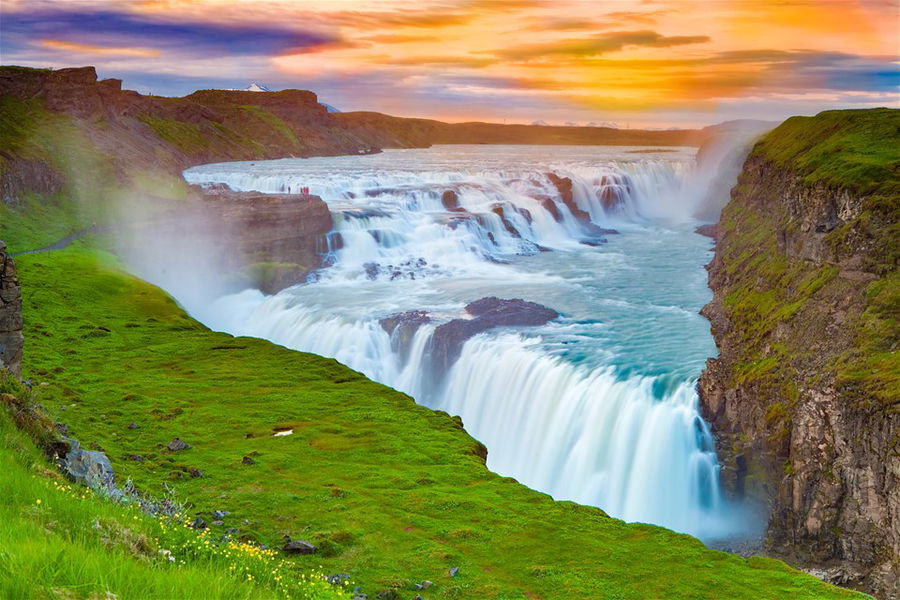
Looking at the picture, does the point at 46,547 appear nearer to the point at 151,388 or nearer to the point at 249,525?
the point at 249,525

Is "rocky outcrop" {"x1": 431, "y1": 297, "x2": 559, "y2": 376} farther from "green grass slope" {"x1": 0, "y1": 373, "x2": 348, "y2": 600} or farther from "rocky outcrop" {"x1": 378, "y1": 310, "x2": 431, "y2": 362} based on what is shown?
"green grass slope" {"x1": 0, "y1": 373, "x2": 348, "y2": 600}

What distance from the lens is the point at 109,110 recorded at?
460 feet

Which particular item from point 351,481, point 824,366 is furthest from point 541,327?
point 351,481

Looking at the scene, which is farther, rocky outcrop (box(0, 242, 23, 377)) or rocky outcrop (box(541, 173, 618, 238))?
rocky outcrop (box(541, 173, 618, 238))

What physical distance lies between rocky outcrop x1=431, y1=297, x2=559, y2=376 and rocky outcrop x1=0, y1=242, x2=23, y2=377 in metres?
26.9

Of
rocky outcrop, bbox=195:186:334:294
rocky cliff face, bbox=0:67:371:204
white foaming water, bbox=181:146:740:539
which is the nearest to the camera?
white foaming water, bbox=181:146:740:539

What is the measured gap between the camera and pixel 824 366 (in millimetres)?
32969

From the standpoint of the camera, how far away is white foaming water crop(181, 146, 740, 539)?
35.5m

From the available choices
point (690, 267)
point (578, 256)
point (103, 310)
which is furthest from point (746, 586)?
point (578, 256)

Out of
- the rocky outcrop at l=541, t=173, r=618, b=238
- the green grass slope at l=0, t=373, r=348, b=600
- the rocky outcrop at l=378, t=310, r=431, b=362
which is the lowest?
the rocky outcrop at l=378, t=310, r=431, b=362

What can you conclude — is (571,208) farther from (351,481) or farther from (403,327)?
(351,481)

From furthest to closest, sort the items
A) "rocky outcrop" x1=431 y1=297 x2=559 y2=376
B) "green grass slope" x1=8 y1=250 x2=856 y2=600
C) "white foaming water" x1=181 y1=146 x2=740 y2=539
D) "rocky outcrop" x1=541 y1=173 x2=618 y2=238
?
"rocky outcrop" x1=541 y1=173 x2=618 y2=238
"rocky outcrop" x1=431 y1=297 x2=559 y2=376
"white foaming water" x1=181 y1=146 x2=740 y2=539
"green grass slope" x1=8 y1=250 x2=856 y2=600

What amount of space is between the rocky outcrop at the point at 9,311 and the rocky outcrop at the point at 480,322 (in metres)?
26.9

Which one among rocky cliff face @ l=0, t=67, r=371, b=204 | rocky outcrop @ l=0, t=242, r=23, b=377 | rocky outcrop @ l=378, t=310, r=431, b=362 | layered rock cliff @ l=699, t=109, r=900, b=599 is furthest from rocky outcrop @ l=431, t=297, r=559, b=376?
rocky cliff face @ l=0, t=67, r=371, b=204
